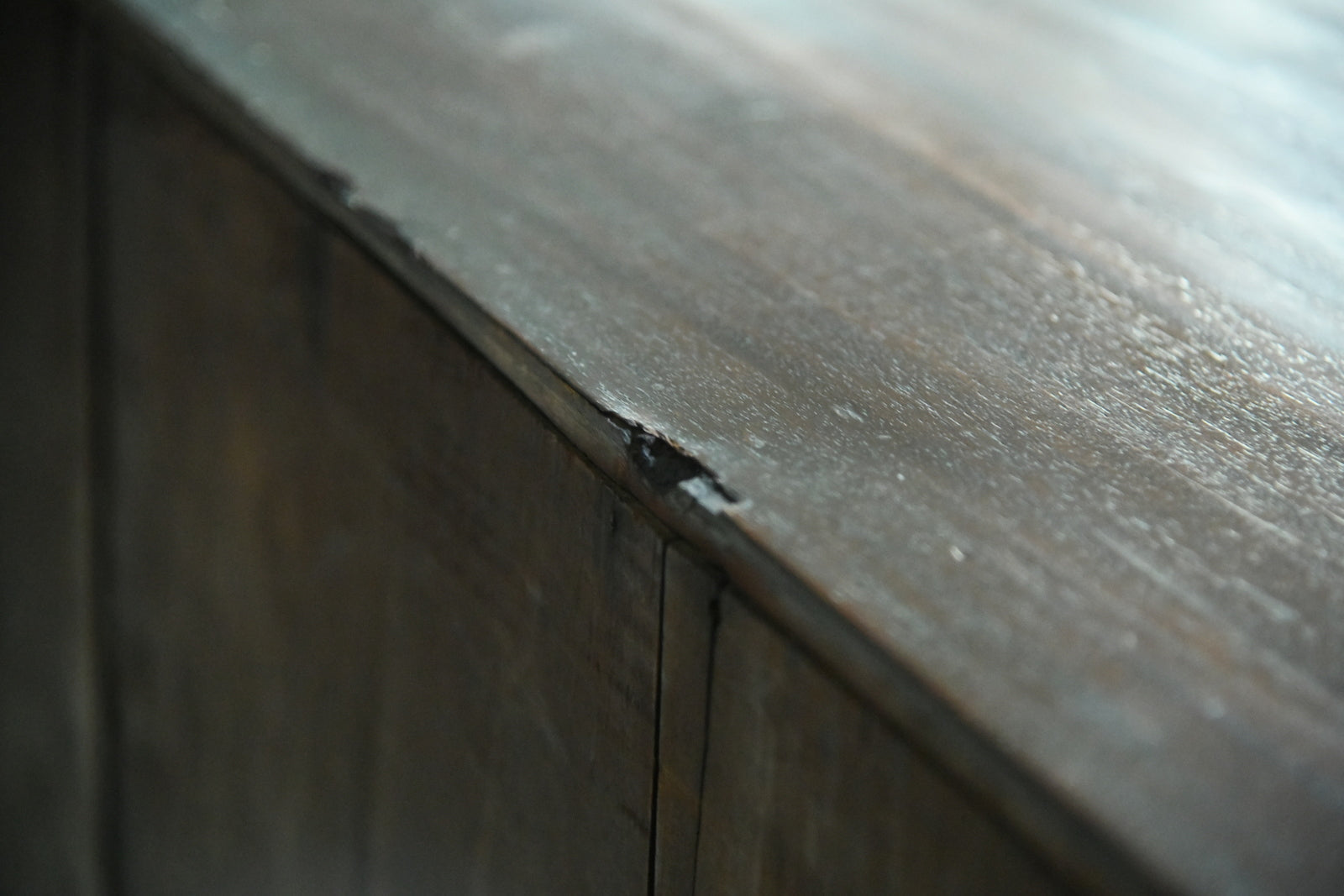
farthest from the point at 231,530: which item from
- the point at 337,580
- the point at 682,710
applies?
the point at 682,710

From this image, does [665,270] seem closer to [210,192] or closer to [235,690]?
[210,192]

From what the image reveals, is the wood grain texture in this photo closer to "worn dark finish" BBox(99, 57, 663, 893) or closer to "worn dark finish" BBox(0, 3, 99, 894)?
"worn dark finish" BBox(99, 57, 663, 893)

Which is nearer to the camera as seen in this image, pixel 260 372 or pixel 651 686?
pixel 651 686

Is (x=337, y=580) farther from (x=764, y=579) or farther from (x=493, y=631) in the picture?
(x=764, y=579)

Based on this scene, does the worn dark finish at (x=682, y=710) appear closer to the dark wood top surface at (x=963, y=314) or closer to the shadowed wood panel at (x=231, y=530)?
the dark wood top surface at (x=963, y=314)

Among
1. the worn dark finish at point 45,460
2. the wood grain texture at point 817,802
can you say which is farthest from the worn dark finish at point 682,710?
the worn dark finish at point 45,460

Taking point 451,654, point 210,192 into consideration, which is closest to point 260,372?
point 210,192
